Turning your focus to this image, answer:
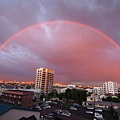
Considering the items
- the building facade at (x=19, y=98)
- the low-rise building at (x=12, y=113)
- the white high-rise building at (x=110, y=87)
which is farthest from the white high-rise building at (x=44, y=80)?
the low-rise building at (x=12, y=113)

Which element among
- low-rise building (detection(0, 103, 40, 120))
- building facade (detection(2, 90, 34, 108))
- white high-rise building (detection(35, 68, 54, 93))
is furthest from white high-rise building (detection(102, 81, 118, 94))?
low-rise building (detection(0, 103, 40, 120))

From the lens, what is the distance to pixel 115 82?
7781cm

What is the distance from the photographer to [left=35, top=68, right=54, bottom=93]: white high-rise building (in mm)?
58606

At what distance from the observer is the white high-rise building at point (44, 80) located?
58606mm

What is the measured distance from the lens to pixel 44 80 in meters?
59.5

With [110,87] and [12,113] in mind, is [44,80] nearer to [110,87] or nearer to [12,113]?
[110,87]

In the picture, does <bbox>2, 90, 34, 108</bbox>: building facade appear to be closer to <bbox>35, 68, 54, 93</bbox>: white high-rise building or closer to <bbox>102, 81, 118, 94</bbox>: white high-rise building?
<bbox>35, 68, 54, 93</bbox>: white high-rise building

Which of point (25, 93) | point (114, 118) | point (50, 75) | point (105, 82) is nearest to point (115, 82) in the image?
point (105, 82)

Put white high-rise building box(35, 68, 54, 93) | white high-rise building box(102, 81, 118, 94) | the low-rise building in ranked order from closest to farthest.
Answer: the low-rise building, white high-rise building box(35, 68, 54, 93), white high-rise building box(102, 81, 118, 94)

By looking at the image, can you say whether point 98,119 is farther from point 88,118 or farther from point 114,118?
point 114,118

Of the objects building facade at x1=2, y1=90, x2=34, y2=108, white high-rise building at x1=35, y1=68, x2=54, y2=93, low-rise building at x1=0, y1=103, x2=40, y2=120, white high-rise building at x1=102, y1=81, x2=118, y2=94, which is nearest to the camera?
low-rise building at x1=0, y1=103, x2=40, y2=120

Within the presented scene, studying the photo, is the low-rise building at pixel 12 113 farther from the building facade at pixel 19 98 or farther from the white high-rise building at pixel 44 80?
the white high-rise building at pixel 44 80

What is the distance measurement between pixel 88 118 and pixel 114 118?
4.99m

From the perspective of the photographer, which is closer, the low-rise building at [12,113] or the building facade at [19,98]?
the low-rise building at [12,113]
